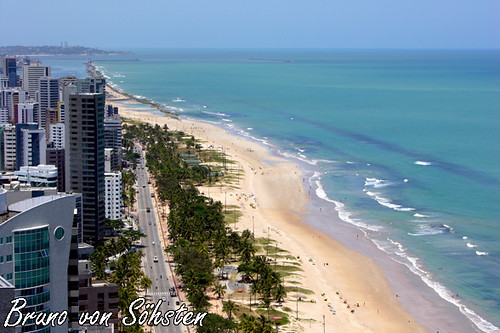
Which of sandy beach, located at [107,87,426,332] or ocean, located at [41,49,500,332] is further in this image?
ocean, located at [41,49,500,332]

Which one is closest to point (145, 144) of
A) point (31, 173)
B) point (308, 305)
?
point (31, 173)

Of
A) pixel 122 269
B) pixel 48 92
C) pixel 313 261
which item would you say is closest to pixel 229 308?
pixel 122 269

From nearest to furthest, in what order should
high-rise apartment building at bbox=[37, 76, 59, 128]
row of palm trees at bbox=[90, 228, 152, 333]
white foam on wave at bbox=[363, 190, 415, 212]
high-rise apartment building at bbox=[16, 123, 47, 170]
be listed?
row of palm trees at bbox=[90, 228, 152, 333], high-rise apartment building at bbox=[16, 123, 47, 170], white foam on wave at bbox=[363, 190, 415, 212], high-rise apartment building at bbox=[37, 76, 59, 128]

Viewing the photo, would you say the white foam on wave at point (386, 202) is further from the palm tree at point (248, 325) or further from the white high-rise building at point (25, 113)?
the white high-rise building at point (25, 113)

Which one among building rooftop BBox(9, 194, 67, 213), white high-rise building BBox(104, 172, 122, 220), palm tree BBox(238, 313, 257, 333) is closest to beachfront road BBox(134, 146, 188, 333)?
white high-rise building BBox(104, 172, 122, 220)

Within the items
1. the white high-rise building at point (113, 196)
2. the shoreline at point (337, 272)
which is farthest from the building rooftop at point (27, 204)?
the white high-rise building at point (113, 196)

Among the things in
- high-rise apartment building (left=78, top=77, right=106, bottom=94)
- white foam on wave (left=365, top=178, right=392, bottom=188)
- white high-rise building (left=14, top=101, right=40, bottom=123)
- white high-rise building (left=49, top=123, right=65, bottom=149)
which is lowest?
white foam on wave (left=365, top=178, right=392, bottom=188)

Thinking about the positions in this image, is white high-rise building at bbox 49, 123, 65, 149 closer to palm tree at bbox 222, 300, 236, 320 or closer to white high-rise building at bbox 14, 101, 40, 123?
white high-rise building at bbox 14, 101, 40, 123
